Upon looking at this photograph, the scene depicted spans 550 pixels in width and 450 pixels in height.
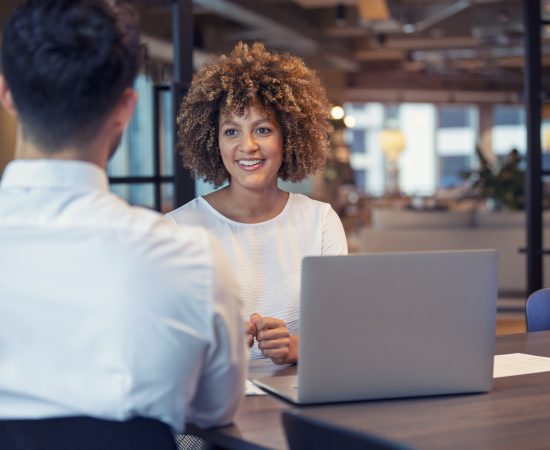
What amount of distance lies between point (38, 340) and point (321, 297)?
0.50m

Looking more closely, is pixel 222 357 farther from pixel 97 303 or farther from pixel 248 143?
pixel 248 143

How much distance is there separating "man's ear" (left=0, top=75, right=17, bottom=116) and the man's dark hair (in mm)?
18

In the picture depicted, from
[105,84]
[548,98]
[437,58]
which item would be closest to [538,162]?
[548,98]

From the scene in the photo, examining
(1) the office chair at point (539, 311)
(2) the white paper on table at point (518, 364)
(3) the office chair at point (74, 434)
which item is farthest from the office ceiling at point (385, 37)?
(3) the office chair at point (74, 434)

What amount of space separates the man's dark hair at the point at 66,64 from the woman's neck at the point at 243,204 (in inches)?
47.5

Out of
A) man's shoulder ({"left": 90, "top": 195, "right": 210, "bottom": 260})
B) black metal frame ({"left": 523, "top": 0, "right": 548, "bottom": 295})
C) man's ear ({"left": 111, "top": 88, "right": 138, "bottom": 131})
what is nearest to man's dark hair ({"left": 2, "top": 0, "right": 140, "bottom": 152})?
man's ear ({"left": 111, "top": 88, "right": 138, "bottom": 131})

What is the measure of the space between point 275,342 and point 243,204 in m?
0.60

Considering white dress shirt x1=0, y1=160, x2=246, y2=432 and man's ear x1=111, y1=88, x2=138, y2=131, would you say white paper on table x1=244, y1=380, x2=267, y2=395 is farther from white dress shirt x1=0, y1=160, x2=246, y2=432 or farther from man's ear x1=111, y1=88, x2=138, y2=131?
man's ear x1=111, y1=88, x2=138, y2=131

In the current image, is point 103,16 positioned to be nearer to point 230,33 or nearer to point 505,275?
point 505,275

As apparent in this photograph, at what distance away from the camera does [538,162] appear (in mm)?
4797

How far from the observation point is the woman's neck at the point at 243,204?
8.23 feet

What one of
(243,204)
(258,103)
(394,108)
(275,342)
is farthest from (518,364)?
(394,108)

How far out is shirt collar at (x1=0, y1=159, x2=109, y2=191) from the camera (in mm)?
1285

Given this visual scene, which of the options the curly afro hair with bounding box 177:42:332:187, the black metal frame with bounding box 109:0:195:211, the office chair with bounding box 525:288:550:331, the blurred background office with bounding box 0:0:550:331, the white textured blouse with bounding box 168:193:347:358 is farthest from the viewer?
the blurred background office with bounding box 0:0:550:331
